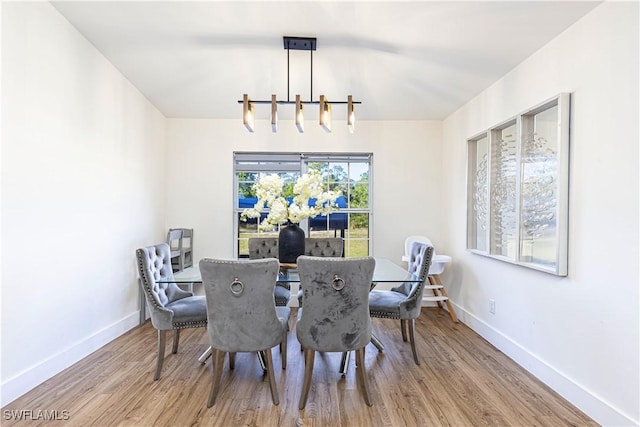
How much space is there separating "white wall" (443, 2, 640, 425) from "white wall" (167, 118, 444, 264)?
1615mm

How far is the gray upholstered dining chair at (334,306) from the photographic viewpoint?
A: 1.87 meters

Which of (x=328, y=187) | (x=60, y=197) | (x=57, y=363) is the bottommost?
(x=57, y=363)

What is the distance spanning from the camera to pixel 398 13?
6.81 feet

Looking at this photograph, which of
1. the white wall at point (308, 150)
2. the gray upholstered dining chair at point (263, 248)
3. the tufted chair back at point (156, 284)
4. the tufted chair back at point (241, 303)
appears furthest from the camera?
the white wall at point (308, 150)

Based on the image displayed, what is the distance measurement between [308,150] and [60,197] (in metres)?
2.66

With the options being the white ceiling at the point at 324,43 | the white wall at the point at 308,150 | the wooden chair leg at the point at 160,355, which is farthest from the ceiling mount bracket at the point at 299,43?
the wooden chair leg at the point at 160,355

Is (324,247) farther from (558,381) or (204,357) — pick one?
(558,381)

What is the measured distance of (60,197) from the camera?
2.29m

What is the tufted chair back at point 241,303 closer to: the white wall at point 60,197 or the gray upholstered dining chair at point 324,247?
the white wall at point 60,197

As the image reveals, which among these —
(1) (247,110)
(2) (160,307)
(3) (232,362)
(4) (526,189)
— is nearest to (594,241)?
(4) (526,189)

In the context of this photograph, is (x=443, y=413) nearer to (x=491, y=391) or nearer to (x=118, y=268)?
(x=491, y=391)

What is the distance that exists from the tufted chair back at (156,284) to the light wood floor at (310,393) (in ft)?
1.46

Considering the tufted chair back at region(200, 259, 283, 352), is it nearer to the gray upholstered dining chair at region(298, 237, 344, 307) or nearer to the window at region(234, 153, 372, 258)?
the gray upholstered dining chair at region(298, 237, 344, 307)

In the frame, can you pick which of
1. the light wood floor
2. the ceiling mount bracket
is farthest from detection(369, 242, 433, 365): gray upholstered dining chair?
the ceiling mount bracket
